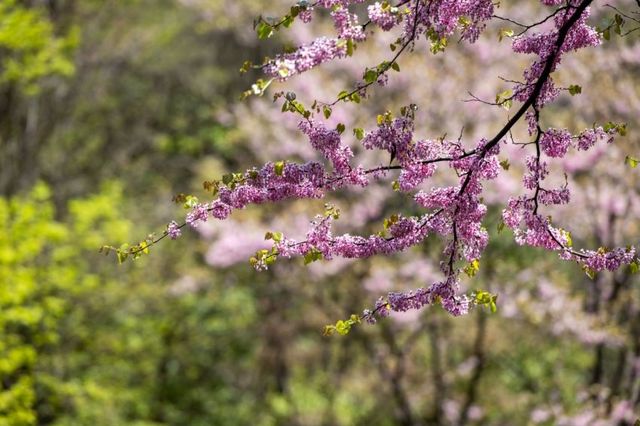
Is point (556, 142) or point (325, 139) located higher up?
point (556, 142)

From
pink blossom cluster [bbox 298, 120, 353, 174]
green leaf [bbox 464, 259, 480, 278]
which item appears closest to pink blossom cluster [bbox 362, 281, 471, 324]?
green leaf [bbox 464, 259, 480, 278]

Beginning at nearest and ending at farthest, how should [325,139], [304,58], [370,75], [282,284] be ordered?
[304,58] < [370,75] < [325,139] < [282,284]

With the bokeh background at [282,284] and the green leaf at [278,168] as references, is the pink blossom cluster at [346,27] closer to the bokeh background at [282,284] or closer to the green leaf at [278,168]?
the green leaf at [278,168]

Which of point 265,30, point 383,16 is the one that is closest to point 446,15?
point 383,16

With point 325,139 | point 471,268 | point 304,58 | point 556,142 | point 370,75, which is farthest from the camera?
point 471,268

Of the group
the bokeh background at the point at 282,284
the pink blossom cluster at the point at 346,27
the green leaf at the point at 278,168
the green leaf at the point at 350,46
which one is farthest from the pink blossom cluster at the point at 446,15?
the bokeh background at the point at 282,284

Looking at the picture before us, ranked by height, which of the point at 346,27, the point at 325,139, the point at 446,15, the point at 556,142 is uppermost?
the point at 446,15

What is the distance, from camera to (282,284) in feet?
50.0

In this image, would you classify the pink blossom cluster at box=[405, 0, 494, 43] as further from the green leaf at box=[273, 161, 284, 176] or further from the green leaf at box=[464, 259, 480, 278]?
the green leaf at box=[464, 259, 480, 278]

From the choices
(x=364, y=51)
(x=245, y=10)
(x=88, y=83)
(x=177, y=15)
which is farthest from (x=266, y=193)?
(x=177, y=15)

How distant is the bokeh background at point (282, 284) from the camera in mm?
10664

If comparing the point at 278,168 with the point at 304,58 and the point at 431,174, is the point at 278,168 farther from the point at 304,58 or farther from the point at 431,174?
the point at 431,174

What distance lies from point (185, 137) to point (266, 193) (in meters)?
19.3

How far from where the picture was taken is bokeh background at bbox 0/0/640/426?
1066cm
